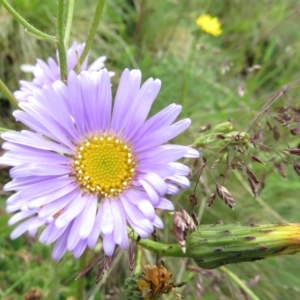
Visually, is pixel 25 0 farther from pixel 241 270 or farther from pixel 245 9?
pixel 241 270

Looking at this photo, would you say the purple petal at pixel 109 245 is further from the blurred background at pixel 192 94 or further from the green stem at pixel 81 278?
the blurred background at pixel 192 94

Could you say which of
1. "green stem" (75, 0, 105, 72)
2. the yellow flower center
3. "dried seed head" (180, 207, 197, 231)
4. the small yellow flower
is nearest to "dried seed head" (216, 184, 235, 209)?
"dried seed head" (180, 207, 197, 231)

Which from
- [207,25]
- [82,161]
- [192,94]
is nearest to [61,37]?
[82,161]

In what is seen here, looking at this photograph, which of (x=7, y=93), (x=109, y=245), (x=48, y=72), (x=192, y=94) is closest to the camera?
(x=109, y=245)

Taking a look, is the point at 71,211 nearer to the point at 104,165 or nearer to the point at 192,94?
the point at 104,165

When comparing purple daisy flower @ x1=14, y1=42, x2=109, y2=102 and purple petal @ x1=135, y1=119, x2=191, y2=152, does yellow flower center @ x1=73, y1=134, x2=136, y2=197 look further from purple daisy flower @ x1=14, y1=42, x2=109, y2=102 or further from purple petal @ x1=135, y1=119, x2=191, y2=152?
purple daisy flower @ x1=14, y1=42, x2=109, y2=102

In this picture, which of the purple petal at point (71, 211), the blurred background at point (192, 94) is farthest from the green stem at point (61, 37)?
the blurred background at point (192, 94)
